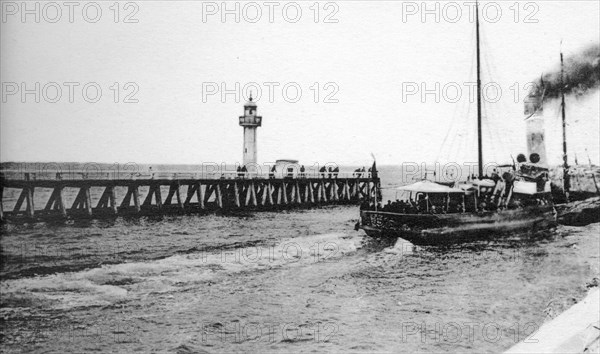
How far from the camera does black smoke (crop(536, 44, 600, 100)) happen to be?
21.2 ft

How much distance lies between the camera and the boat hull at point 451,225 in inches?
368

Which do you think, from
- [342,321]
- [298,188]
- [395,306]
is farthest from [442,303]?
[298,188]

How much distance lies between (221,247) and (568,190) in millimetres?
8396

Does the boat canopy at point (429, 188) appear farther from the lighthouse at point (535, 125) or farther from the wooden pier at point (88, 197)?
the lighthouse at point (535, 125)

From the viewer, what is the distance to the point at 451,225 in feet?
30.8

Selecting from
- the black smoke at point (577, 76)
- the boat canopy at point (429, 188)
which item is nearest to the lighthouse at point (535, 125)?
the black smoke at point (577, 76)

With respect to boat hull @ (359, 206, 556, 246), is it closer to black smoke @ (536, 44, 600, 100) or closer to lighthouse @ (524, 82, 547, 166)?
lighthouse @ (524, 82, 547, 166)

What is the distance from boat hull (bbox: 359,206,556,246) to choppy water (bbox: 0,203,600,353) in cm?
193

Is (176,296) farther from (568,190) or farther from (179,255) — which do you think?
(568,190)

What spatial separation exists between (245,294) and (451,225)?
5.93m

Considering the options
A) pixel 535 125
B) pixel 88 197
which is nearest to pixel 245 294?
pixel 88 197

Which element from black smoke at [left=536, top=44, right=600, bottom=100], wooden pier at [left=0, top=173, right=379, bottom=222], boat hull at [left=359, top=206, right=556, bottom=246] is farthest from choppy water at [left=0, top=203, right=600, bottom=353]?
black smoke at [left=536, top=44, right=600, bottom=100]

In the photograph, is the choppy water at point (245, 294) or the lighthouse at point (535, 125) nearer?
the choppy water at point (245, 294)

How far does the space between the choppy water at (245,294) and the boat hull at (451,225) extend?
1.93 m
